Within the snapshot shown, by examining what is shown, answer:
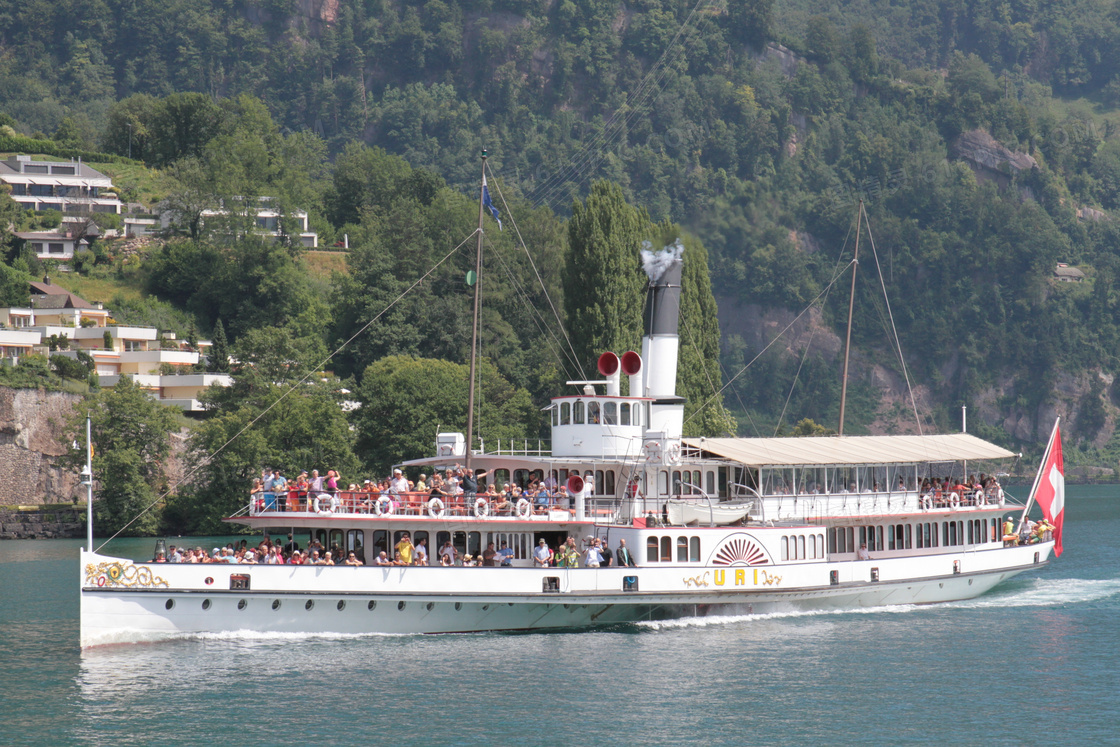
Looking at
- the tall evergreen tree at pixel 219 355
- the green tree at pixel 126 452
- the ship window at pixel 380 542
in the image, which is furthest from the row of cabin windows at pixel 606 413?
the tall evergreen tree at pixel 219 355

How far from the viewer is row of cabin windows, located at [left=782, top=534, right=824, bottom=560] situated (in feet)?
140

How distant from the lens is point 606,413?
43219 millimetres

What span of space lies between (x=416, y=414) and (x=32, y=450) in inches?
998

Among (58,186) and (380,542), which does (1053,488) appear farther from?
(58,186)

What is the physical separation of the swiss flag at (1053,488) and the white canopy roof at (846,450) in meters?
3.02

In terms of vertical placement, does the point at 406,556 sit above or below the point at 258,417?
below

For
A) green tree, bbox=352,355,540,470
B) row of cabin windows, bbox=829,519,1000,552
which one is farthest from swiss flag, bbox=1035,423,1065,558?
green tree, bbox=352,355,540,470

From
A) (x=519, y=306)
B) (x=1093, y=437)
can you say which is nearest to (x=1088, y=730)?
(x=519, y=306)

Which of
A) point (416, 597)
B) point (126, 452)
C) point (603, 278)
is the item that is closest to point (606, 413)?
point (416, 597)

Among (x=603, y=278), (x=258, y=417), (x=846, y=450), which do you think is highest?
(x=603, y=278)

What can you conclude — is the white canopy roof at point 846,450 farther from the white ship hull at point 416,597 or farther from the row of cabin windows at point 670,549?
the white ship hull at point 416,597

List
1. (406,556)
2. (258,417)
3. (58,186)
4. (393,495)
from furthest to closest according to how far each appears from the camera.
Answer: (58,186) → (258,417) → (393,495) → (406,556)

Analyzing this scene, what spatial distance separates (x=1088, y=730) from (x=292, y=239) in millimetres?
102817

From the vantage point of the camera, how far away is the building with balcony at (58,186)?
142 m
